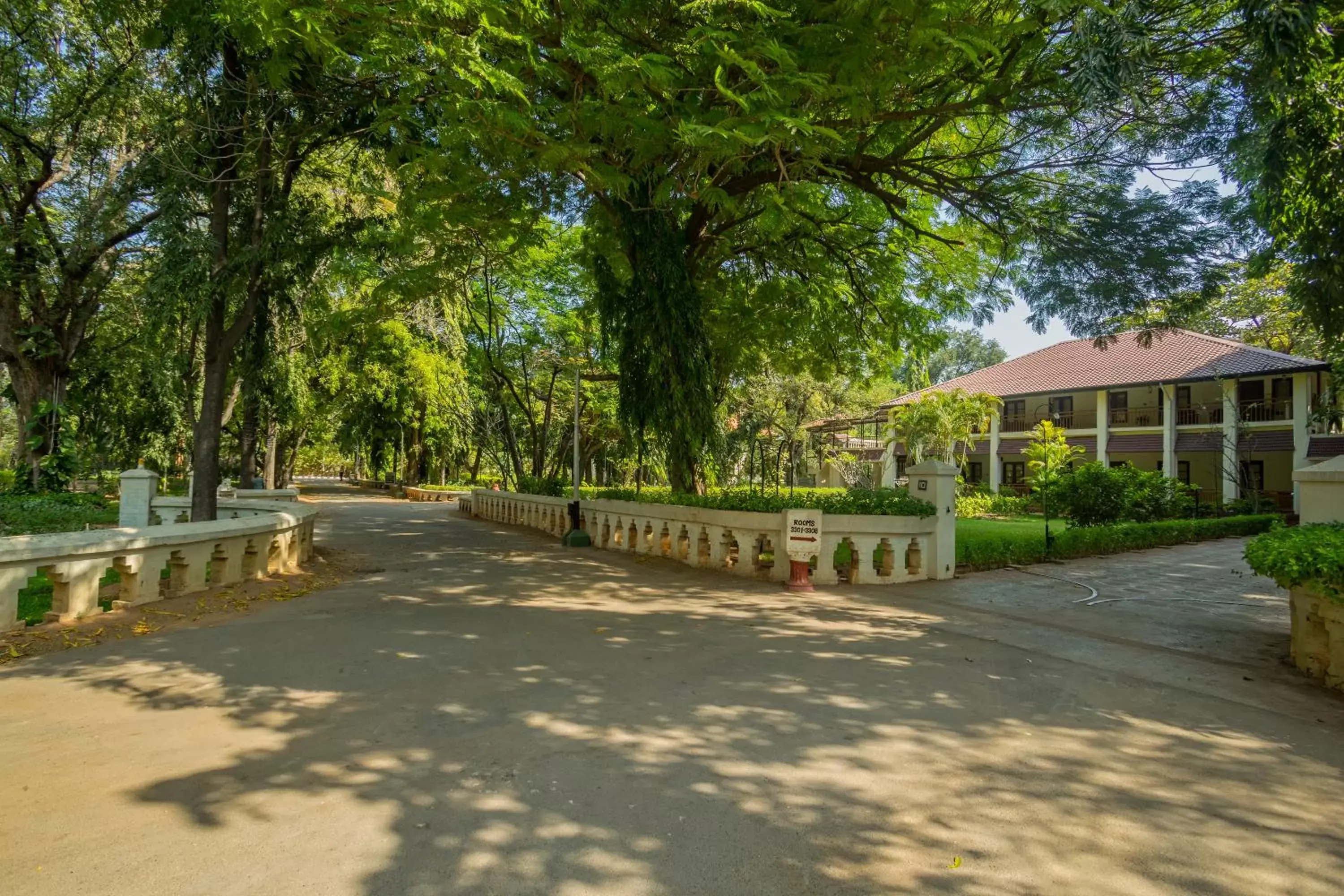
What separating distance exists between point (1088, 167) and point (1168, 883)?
868cm

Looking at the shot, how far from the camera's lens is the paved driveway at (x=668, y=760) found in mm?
2604

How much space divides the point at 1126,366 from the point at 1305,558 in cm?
2981

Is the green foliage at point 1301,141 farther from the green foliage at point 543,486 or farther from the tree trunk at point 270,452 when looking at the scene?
the tree trunk at point 270,452

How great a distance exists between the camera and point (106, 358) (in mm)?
19391

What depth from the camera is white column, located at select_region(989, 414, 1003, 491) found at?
31.8 metres

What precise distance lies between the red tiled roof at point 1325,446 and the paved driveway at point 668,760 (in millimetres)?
24911

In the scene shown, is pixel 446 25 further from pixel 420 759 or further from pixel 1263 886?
pixel 1263 886

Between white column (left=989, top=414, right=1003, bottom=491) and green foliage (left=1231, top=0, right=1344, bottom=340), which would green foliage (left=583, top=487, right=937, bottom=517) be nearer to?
green foliage (left=1231, top=0, right=1344, bottom=340)

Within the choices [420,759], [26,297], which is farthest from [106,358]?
[420,759]

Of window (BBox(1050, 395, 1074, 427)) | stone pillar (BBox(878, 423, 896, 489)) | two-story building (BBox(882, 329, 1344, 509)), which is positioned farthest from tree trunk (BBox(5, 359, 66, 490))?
window (BBox(1050, 395, 1074, 427))

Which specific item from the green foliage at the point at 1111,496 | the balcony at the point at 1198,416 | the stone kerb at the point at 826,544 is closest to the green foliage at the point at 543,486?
the stone kerb at the point at 826,544

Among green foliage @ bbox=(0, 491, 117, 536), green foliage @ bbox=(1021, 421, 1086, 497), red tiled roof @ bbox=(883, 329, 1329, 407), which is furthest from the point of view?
red tiled roof @ bbox=(883, 329, 1329, 407)

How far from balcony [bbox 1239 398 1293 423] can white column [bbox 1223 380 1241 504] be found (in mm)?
635

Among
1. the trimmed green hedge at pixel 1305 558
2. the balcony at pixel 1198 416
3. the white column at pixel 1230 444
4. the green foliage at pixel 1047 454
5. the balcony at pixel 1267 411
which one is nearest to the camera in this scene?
the trimmed green hedge at pixel 1305 558
